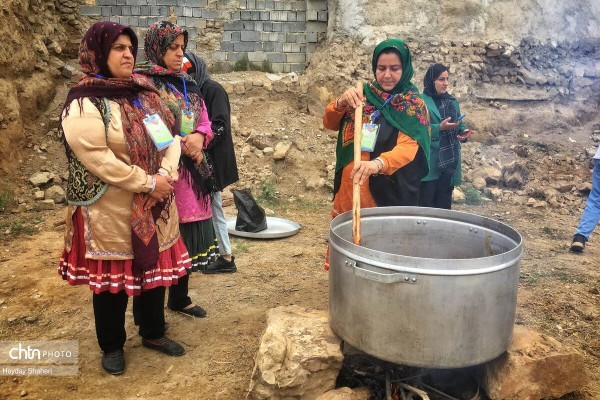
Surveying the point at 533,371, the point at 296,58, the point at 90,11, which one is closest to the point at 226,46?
the point at 296,58

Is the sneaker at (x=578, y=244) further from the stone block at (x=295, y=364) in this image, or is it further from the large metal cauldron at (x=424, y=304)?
the stone block at (x=295, y=364)

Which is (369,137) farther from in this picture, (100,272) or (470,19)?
(470,19)

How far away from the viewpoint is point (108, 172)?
92.7 inches

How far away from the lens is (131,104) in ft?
8.23

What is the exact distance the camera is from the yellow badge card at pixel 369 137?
9.02ft

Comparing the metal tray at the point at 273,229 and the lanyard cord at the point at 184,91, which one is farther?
the metal tray at the point at 273,229

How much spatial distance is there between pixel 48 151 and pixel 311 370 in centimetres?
610

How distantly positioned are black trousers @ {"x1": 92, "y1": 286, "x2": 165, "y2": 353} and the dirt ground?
6.0 inches

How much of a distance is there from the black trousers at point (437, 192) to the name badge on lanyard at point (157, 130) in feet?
8.92

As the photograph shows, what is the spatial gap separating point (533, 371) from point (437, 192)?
2634 mm

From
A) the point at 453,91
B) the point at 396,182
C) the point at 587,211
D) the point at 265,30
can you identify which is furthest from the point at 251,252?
the point at 453,91

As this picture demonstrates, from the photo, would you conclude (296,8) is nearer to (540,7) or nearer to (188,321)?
(540,7)

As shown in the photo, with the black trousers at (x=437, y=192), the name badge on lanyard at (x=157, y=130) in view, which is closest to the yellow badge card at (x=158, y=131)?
the name badge on lanyard at (x=157, y=130)

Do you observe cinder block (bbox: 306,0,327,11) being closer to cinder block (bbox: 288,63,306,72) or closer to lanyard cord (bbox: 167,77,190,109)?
cinder block (bbox: 288,63,306,72)
